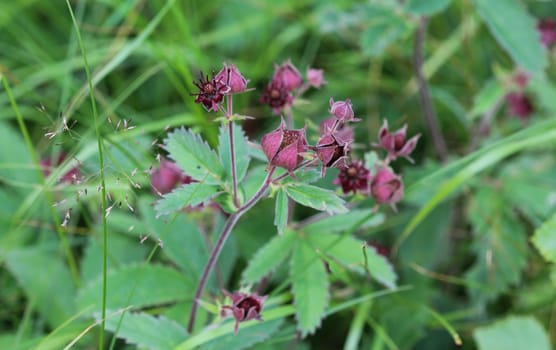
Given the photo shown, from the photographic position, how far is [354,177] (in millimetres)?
1439

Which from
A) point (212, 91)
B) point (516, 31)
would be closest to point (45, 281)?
point (212, 91)

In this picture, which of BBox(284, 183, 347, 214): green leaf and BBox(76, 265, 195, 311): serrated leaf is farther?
BBox(76, 265, 195, 311): serrated leaf

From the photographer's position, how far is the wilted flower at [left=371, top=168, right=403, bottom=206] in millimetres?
1446

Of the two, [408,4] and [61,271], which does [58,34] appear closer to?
[61,271]

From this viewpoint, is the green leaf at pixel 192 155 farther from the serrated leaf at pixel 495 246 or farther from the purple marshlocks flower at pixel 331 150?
the serrated leaf at pixel 495 246

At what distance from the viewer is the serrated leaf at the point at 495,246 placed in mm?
2025

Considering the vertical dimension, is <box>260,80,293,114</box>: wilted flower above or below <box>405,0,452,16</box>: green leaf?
below

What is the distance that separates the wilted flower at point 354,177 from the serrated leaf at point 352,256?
18 cm

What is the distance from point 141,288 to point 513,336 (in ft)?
3.61

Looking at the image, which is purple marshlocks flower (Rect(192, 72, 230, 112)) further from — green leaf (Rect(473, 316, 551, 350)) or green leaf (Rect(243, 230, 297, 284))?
green leaf (Rect(473, 316, 551, 350))

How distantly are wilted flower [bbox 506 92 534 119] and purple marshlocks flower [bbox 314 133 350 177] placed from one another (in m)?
1.55

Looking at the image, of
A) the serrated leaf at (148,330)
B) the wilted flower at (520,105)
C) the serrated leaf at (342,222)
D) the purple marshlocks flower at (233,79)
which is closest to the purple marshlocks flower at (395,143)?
the serrated leaf at (342,222)

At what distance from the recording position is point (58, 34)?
2947 mm

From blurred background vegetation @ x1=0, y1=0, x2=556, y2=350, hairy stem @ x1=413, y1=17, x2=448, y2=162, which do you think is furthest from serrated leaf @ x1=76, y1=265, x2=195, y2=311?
hairy stem @ x1=413, y1=17, x2=448, y2=162
